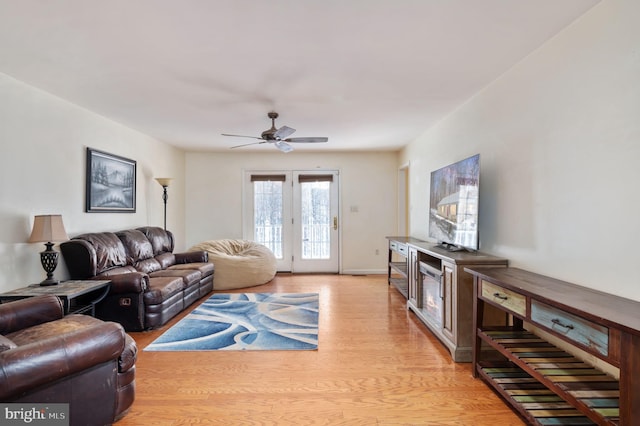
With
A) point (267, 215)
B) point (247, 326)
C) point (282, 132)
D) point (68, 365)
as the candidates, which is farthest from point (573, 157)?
point (267, 215)

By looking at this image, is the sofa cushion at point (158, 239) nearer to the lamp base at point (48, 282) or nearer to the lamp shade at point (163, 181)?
the lamp shade at point (163, 181)

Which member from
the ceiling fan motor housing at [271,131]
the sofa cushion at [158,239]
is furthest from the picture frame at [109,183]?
the ceiling fan motor housing at [271,131]

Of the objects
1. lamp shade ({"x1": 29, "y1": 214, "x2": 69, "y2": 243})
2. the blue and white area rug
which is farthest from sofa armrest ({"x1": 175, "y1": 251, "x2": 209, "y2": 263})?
lamp shade ({"x1": 29, "y1": 214, "x2": 69, "y2": 243})

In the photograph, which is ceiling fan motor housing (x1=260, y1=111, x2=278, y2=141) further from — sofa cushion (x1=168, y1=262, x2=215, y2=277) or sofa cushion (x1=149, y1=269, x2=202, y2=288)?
sofa cushion (x1=168, y1=262, x2=215, y2=277)

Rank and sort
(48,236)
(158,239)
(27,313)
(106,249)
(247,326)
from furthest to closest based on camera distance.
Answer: (158,239)
(106,249)
(247,326)
(48,236)
(27,313)

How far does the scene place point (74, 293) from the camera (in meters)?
2.67

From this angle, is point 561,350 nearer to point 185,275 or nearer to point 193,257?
point 185,275

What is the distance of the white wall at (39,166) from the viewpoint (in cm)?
273

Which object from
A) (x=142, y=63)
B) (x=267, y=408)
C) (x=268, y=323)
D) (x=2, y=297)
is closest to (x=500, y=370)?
(x=267, y=408)

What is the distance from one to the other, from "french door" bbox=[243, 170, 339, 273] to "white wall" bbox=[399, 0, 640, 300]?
3.62 m

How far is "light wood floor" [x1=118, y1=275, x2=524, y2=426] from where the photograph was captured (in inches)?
75.4

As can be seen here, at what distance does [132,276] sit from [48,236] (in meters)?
0.81

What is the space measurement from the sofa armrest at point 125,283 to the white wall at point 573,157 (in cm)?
345

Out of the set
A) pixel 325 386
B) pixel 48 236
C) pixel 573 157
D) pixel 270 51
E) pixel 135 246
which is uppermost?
pixel 270 51
